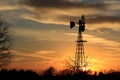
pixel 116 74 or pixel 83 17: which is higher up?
pixel 83 17

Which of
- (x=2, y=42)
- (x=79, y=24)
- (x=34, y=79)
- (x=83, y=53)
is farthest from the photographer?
(x=34, y=79)

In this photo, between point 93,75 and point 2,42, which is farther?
point 93,75

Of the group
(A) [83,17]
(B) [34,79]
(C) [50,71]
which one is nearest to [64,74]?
(B) [34,79]

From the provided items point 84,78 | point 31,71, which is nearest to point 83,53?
point 84,78

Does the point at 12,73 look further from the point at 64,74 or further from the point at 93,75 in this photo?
the point at 93,75

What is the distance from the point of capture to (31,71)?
8800 cm

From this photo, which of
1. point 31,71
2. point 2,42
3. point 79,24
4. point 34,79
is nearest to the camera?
point 2,42

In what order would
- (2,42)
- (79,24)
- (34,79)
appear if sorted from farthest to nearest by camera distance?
(34,79)
(79,24)
(2,42)

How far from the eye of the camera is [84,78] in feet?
225

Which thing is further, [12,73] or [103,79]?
[12,73]

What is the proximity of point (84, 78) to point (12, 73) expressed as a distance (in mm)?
15315

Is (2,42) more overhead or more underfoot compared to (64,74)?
more overhead

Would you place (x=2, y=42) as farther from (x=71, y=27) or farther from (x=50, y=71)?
(x=50, y=71)

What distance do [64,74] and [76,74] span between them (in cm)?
709
